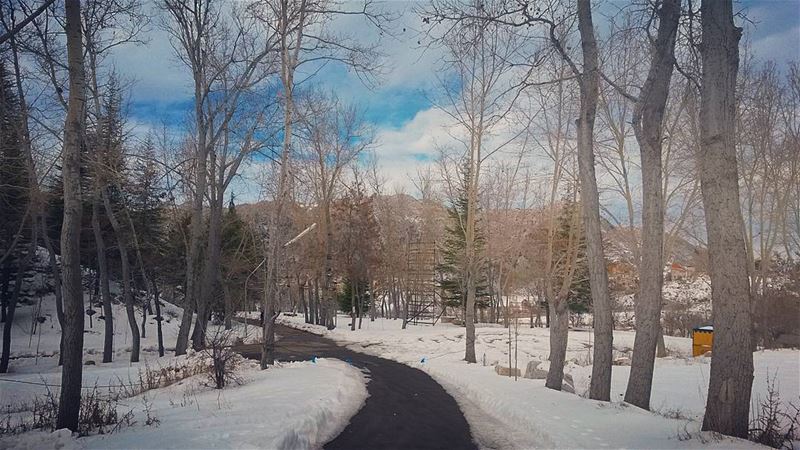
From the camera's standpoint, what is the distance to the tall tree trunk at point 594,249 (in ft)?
29.5

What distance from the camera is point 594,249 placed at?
9172mm

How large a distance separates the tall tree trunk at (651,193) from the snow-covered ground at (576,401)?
0.78 metres

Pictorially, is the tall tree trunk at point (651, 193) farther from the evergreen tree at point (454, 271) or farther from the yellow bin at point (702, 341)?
the evergreen tree at point (454, 271)

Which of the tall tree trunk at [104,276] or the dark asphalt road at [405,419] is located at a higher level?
the tall tree trunk at [104,276]

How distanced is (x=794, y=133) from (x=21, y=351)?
37.6 m

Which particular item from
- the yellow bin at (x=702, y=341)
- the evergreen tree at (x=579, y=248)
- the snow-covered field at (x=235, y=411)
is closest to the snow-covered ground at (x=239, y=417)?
the snow-covered field at (x=235, y=411)

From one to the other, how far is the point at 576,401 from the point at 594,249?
110 inches

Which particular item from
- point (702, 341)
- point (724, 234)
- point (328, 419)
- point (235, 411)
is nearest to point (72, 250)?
point (235, 411)

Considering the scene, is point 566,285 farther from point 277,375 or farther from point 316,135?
point 316,135

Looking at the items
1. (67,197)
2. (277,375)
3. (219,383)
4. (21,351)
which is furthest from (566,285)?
(21,351)

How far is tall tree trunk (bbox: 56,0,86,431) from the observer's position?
6.18 metres

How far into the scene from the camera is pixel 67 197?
20.6 feet

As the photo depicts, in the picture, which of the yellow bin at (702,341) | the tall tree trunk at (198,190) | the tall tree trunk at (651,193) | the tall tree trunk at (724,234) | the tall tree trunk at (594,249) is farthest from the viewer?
the yellow bin at (702,341)

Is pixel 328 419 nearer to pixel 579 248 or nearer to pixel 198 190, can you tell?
pixel 579 248
